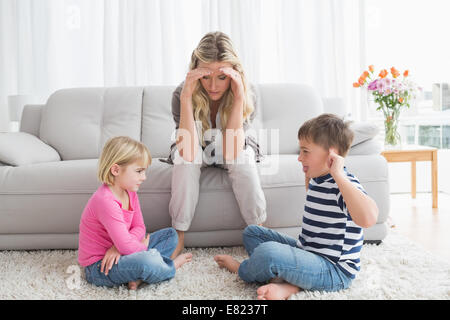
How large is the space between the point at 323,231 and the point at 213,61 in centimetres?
83

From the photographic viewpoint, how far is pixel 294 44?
312cm

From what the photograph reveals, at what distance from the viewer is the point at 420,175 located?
3.29 meters

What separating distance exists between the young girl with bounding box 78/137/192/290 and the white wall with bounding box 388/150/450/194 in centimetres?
245

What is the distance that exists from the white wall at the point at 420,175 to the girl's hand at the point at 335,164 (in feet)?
7.57

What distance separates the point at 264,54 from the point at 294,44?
0.82 feet

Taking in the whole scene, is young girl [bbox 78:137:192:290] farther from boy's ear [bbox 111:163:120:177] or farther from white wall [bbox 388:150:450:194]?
white wall [bbox 388:150:450:194]

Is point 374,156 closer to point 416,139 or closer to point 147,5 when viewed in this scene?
point 416,139

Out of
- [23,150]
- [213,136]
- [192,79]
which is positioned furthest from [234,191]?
[23,150]

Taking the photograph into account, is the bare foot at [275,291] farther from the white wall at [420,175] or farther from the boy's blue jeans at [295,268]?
the white wall at [420,175]

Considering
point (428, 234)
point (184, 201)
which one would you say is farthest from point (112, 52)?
point (428, 234)

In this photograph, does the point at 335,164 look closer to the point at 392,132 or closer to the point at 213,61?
the point at 213,61

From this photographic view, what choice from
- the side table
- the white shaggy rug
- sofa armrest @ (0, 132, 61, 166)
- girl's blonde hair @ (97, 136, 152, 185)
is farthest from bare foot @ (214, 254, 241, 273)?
the side table

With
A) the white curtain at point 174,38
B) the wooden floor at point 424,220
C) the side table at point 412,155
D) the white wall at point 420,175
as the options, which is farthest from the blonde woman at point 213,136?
the white wall at point 420,175

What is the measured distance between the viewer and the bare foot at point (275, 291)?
47.6 inches
